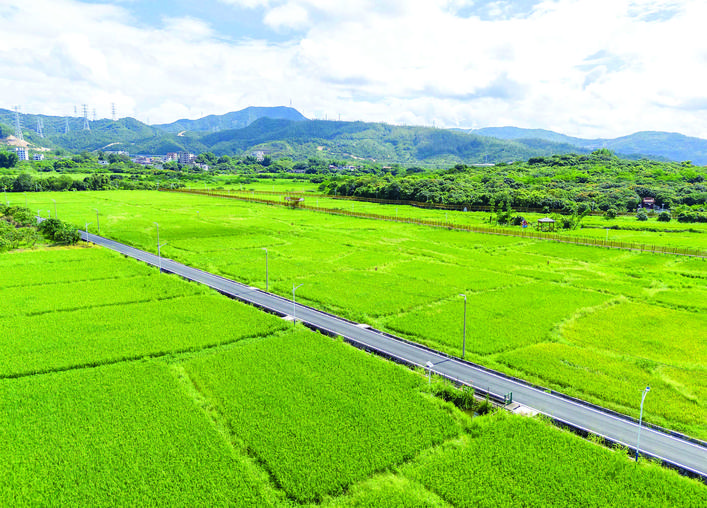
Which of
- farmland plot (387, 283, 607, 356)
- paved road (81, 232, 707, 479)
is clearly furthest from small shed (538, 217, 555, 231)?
paved road (81, 232, 707, 479)

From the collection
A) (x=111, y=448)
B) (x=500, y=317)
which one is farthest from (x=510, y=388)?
(x=111, y=448)

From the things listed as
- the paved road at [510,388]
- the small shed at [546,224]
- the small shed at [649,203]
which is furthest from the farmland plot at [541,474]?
the small shed at [649,203]

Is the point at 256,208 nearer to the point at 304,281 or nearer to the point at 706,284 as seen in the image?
the point at 304,281

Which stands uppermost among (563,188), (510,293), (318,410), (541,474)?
(563,188)

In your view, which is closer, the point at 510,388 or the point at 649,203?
the point at 510,388

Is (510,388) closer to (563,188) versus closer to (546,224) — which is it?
(546,224)

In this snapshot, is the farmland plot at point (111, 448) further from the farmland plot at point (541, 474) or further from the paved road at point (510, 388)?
the paved road at point (510, 388)
